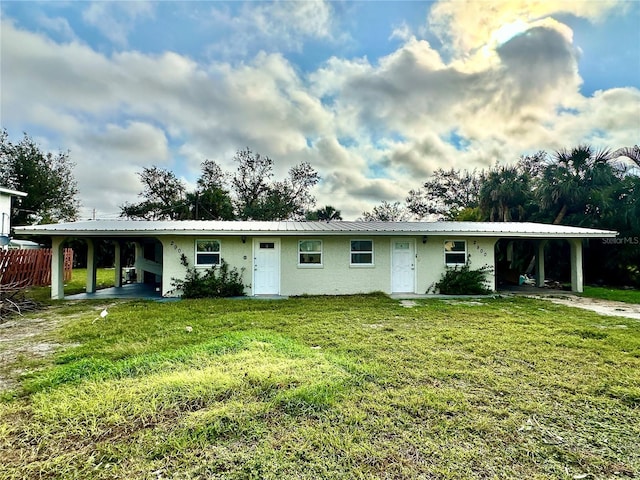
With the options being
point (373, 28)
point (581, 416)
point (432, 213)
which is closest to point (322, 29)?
point (373, 28)

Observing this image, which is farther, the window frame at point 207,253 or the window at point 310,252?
the window at point 310,252

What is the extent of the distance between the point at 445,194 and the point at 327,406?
36.4 meters

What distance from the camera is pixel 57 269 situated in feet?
36.5

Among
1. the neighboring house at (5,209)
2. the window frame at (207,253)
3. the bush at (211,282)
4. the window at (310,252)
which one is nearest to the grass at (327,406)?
the bush at (211,282)

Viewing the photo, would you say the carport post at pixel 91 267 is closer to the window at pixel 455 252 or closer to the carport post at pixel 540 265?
the window at pixel 455 252

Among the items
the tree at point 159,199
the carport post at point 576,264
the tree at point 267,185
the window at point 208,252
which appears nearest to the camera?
the window at point 208,252

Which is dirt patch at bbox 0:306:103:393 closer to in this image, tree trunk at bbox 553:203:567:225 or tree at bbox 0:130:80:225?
tree trunk at bbox 553:203:567:225

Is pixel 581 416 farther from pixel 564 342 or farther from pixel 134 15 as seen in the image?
pixel 134 15

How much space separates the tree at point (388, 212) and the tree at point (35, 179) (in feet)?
99.8

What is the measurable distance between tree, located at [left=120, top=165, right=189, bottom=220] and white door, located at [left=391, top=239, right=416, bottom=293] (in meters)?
23.3

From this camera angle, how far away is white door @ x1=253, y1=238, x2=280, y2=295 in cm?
1173

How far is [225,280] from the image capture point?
37.6 ft

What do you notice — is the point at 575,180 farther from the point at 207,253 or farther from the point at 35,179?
the point at 35,179

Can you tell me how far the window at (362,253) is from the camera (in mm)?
12078
